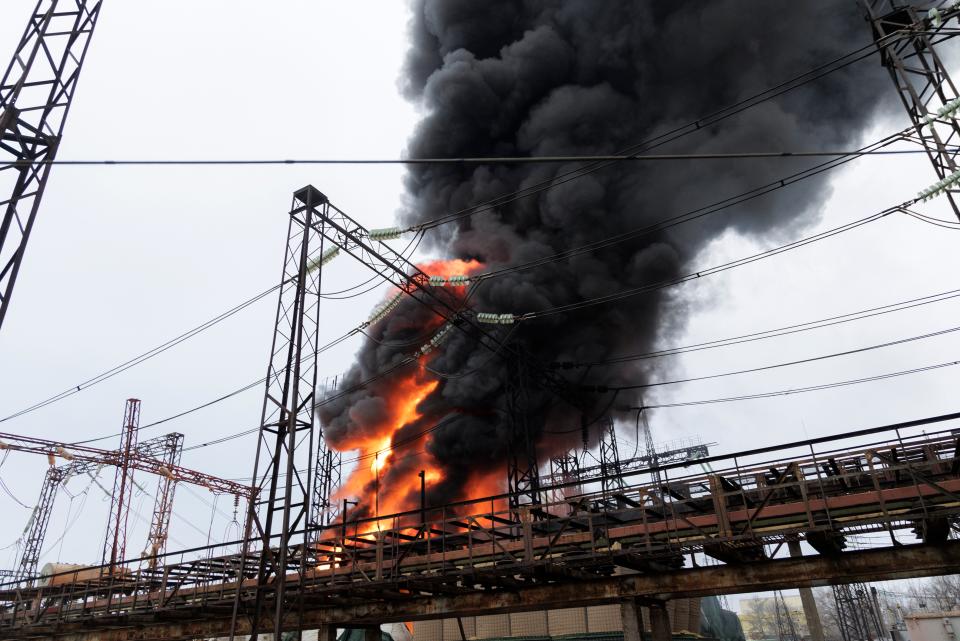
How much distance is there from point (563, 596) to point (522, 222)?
23.8m

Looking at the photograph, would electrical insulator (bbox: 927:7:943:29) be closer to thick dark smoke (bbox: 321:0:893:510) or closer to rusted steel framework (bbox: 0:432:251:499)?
thick dark smoke (bbox: 321:0:893:510)

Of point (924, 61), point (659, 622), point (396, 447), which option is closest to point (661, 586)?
point (659, 622)

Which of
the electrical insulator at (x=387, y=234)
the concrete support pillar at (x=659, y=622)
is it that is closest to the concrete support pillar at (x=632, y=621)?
the concrete support pillar at (x=659, y=622)

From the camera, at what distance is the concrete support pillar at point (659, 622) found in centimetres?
1302

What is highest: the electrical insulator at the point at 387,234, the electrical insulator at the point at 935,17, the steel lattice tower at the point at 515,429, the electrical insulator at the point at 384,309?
the electrical insulator at the point at 384,309

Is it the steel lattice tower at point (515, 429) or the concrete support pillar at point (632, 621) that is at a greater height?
the steel lattice tower at point (515, 429)

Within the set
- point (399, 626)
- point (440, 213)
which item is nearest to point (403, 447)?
point (399, 626)

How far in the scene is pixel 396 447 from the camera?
3403 centimetres

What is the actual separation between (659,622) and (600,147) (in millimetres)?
24059

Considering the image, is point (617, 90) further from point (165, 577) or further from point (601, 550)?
point (165, 577)

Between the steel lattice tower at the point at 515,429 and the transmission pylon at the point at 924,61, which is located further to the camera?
the steel lattice tower at the point at 515,429

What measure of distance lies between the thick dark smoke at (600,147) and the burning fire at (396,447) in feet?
2.16

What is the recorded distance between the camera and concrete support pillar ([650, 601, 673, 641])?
13.0 m

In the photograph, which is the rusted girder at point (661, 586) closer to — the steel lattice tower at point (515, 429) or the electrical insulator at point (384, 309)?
the steel lattice tower at point (515, 429)
